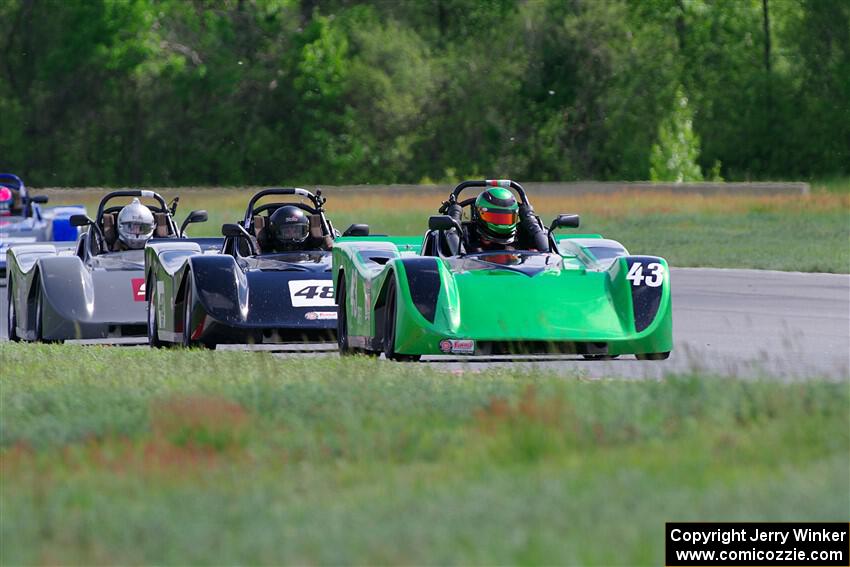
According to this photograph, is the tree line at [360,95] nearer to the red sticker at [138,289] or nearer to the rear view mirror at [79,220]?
the rear view mirror at [79,220]

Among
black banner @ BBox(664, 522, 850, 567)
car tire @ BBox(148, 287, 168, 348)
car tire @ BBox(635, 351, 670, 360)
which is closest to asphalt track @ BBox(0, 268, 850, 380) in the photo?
car tire @ BBox(635, 351, 670, 360)

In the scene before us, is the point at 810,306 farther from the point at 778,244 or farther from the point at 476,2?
the point at 476,2

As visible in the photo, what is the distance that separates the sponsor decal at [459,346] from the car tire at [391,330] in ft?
1.34

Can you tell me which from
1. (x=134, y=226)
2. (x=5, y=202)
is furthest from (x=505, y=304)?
(x=5, y=202)

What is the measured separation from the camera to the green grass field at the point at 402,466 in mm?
5590

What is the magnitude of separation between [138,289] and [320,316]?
2729 millimetres

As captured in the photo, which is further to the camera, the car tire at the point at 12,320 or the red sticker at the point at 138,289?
the car tire at the point at 12,320

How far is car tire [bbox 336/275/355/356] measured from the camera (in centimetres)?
1317

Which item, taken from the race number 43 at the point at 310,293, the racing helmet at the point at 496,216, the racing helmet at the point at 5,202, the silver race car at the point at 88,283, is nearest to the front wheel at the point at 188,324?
the race number 43 at the point at 310,293

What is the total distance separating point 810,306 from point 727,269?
21.4 feet

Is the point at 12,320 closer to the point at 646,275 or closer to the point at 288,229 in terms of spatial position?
the point at 288,229

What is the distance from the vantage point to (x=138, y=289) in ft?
52.2

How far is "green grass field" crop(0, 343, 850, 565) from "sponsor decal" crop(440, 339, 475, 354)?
1.42m

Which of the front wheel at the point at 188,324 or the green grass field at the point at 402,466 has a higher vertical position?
the green grass field at the point at 402,466
